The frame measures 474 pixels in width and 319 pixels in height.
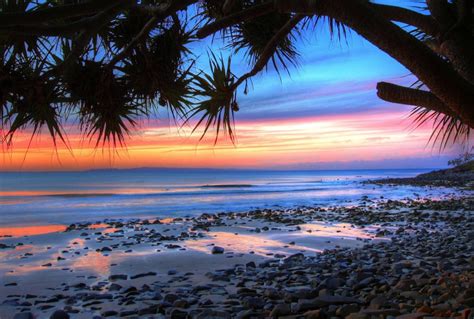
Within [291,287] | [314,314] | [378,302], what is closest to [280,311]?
[314,314]

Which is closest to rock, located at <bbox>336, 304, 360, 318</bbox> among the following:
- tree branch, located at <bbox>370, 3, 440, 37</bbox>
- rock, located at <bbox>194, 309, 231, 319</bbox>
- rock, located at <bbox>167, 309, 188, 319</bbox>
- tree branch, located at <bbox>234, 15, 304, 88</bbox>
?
rock, located at <bbox>194, 309, 231, 319</bbox>

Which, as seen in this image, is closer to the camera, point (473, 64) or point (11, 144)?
point (473, 64)

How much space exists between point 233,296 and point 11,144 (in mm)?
3130

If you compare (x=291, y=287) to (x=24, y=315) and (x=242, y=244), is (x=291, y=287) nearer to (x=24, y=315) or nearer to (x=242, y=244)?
(x=24, y=315)

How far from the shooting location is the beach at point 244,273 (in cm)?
309

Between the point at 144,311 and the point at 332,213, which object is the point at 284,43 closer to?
the point at 144,311

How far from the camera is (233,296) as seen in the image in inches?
142

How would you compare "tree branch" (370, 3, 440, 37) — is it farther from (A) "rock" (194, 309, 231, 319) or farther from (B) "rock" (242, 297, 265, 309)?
(A) "rock" (194, 309, 231, 319)

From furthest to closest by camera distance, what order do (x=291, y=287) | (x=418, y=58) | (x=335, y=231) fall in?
(x=335, y=231)
(x=291, y=287)
(x=418, y=58)

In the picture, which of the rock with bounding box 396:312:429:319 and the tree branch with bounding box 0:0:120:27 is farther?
the tree branch with bounding box 0:0:120:27

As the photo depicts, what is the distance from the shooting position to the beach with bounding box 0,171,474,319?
309 cm

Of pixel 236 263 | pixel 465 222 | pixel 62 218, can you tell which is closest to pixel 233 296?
pixel 236 263

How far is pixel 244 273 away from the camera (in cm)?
457

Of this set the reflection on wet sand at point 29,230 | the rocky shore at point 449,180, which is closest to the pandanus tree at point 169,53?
the reflection on wet sand at point 29,230
